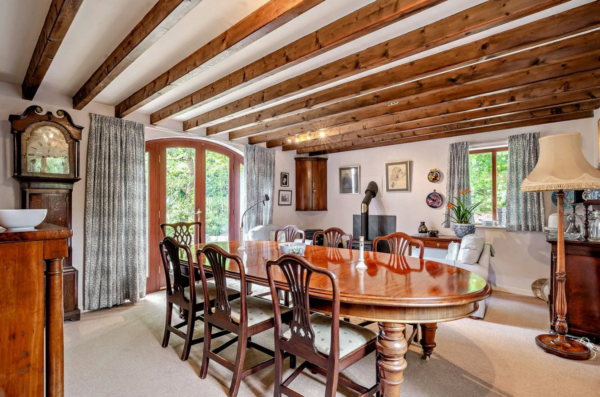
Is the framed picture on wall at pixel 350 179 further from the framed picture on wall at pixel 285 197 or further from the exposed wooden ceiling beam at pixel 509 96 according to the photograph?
the exposed wooden ceiling beam at pixel 509 96

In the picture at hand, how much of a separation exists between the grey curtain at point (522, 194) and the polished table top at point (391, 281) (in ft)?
9.25

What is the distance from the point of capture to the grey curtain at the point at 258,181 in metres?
5.34

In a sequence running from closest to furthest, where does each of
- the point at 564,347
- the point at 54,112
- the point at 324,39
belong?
1. the point at 324,39
2. the point at 564,347
3. the point at 54,112

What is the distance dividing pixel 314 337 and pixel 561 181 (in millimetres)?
2342

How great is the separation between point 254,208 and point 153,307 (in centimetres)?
228

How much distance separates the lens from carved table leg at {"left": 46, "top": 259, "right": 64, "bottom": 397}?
122 cm

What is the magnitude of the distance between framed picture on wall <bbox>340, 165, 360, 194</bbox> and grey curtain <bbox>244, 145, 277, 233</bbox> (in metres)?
1.45

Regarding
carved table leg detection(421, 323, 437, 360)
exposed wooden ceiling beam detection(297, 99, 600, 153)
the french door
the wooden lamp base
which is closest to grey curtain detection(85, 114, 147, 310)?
the french door

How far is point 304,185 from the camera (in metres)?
6.20

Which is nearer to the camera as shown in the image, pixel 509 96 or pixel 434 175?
pixel 509 96

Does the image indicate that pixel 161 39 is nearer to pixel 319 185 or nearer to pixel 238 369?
pixel 238 369

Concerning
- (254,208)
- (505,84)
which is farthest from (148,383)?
(505,84)

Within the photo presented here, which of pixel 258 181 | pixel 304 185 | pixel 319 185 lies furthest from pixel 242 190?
pixel 319 185

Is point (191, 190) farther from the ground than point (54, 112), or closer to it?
closer to it
